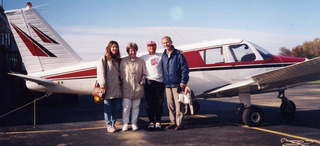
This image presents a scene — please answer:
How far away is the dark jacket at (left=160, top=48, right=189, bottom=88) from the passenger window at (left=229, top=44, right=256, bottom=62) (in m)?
2.08

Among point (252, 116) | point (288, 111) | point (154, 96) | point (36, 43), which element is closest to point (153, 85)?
point (154, 96)

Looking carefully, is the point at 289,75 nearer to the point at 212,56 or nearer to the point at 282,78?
the point at 282,78

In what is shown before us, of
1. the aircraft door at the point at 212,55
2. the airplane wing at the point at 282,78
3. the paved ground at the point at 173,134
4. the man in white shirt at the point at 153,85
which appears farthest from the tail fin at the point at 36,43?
the airplane wing at the point at 282,78

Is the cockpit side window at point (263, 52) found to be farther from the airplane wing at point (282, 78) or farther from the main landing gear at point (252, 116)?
the main landing gear at point (252, 116)

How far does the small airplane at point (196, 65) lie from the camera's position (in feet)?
25.8

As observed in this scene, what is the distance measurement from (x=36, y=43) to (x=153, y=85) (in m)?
4.07

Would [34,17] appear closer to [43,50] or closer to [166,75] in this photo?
[43,50]

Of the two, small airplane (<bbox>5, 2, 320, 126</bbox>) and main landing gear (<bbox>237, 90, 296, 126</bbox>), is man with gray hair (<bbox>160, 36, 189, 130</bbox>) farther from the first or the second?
main landing gear (<bbox>237, 90, 296, 126</bbox>)

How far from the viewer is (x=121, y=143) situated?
5.81m

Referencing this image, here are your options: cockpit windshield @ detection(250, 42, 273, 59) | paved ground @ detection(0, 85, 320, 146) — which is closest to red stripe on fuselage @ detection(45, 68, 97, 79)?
paved ground @ detection(0, 85, 320, 146)

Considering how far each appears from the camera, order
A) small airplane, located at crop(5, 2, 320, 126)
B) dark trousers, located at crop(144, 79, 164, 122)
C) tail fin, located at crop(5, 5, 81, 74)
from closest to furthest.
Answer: dark trousers, located at crop(144, 79, 164, 122), small airplane, located at crop(5, 2, 320, 126), tail fin, located at crop(5, 5, 81, 74)

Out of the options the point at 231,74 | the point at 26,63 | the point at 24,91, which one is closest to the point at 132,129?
the point at 231,74

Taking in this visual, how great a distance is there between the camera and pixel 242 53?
27.3 feet

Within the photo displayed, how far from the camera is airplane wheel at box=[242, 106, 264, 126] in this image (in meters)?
7.64
